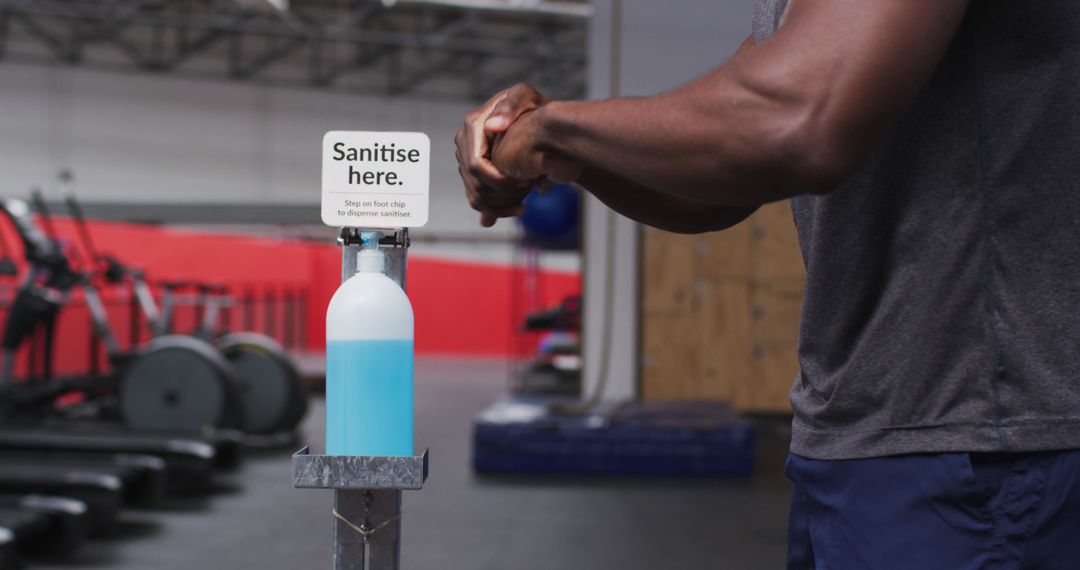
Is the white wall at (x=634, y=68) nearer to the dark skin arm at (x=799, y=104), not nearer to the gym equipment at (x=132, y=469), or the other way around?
the gym equipment at (x=132, y=469)

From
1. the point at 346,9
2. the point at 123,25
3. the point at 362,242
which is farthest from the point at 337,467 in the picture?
the point at 123,25

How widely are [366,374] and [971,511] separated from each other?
1.68 ft

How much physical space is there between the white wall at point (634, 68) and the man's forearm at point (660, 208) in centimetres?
582

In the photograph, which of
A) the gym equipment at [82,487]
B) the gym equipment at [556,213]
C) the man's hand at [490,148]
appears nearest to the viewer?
the man's hand at [490,148]

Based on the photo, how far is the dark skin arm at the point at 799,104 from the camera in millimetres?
543

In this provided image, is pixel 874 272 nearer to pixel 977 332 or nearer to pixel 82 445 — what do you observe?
pixel 977 332

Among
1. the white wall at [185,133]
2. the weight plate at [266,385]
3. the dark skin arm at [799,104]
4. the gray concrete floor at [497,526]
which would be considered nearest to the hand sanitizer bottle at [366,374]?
the dark skin arm at [799,104]

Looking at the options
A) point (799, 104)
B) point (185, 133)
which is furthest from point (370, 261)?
point (185, 133)

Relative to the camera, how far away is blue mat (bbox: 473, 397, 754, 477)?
4809 mm

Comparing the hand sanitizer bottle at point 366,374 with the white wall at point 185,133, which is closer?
the hand sanitizer bottle at point 366,374

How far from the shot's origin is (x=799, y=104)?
546 millimetres

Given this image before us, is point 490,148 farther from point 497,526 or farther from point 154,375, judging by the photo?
point 154,375

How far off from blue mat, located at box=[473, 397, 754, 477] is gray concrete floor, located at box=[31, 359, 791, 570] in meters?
0.12

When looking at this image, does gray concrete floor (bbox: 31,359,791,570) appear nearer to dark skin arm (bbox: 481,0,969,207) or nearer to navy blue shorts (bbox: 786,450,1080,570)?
navy blue shorts (bbox: 786,450,1080,570)
